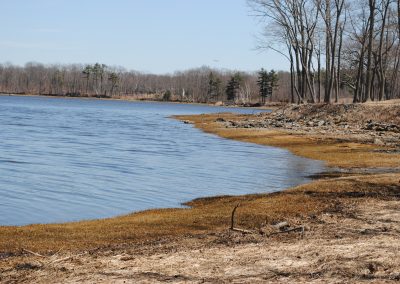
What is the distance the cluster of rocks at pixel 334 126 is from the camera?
36.0 metres

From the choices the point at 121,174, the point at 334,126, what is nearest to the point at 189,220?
the point at 121,174

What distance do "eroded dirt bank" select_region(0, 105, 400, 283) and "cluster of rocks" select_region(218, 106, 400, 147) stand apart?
1826 centimetres

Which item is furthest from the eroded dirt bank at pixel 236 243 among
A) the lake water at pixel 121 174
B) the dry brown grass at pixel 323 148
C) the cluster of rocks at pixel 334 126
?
the cluster of rocks at pixel 334 126

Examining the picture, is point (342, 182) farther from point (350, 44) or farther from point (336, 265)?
point (350, 44)

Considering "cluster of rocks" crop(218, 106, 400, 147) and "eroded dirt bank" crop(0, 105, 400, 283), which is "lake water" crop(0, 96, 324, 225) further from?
"cluster of rocks" crop(218, 106, 400, 147)

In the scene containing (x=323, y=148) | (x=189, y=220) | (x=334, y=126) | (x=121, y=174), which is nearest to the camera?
(x=189, y=220)

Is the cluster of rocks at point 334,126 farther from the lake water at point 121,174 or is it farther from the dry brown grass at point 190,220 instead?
the dry brown grass at point 190,220

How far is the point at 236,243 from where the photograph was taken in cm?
999

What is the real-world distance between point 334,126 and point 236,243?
3493cm

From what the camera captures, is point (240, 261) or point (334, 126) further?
point (334, 126)

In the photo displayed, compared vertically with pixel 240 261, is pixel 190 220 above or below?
below

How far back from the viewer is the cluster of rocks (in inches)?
1419

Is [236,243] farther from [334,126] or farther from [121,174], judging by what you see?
[334,126]

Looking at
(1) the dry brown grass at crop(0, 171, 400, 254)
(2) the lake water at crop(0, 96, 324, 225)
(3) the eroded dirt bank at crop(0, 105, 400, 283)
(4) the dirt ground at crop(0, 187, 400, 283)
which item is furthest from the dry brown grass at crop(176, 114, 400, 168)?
(4) the dirt ground at crop(0, 187, 400, 283)
